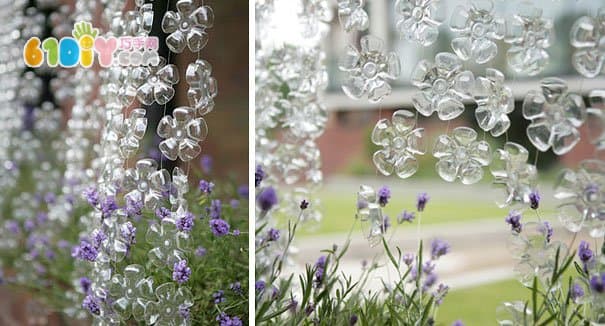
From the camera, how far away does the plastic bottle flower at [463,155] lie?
5.46ft

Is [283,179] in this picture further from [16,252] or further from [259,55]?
[16,252]

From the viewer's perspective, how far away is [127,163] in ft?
6.34

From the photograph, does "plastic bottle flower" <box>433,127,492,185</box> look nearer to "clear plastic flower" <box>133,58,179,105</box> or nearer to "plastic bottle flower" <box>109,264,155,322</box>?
"clear plastic flower" <box>133,58,179,105</box>

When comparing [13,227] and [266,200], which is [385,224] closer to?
[266,200]

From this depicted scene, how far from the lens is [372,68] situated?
180cm

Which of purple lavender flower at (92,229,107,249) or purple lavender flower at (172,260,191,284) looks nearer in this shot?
purple lavender flower at (172,260,191,284)

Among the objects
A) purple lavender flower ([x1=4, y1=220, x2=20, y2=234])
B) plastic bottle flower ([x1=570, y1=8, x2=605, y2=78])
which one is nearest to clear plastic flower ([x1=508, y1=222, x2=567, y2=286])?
plastic bottle flower ([x1=570, y1=8, x2=605, y2=78])

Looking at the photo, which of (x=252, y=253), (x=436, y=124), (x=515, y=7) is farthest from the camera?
(x=436, y=124)

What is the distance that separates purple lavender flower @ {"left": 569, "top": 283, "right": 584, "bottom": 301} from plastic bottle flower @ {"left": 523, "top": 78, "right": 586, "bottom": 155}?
0.86 ft

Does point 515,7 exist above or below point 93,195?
above

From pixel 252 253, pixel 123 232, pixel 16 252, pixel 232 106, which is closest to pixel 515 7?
pixel 252 253

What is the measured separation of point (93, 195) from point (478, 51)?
3.40ft

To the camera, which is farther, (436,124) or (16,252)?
(436,124)

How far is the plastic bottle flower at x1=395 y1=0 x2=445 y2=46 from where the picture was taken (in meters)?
1.72
